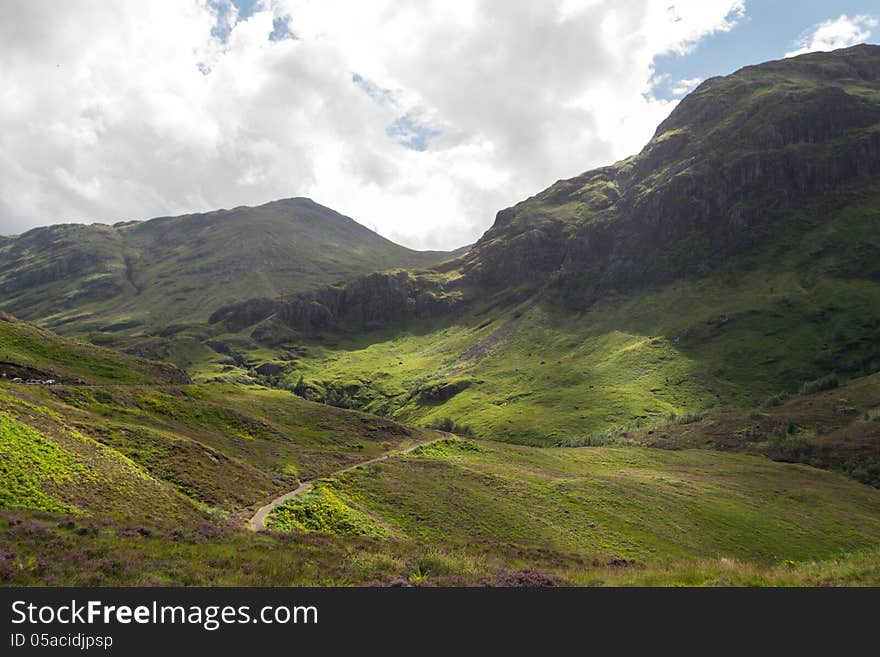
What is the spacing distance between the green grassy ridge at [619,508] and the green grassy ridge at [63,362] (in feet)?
179

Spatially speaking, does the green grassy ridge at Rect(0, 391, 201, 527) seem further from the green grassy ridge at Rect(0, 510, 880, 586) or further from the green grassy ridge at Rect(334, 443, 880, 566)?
the green grassy ridge at Rect(334, 443, 880, 566)

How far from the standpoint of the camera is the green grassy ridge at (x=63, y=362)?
7281cm

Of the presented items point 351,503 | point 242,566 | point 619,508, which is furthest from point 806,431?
point 242,566

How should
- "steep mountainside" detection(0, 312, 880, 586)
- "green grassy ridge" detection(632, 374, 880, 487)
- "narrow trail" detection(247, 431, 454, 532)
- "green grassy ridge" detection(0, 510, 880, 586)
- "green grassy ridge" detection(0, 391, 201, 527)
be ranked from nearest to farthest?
"green grassy ridge" detection(0, 510, 880, 586)
"steep mountainside" detection(0, 312, 880, 586)
"green grassy ridge" detection(0, 391, 201, 527)
"narrow trail" detection(247, 431, 454, 532)
"green grassy ridge" detection(632, 374, 880, 487)

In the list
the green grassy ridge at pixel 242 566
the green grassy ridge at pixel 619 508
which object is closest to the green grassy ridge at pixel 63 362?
the green grassy ridge at pixel 619 508

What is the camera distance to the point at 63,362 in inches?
3324

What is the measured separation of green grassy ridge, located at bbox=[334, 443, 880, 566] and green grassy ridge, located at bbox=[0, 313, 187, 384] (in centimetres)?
5461

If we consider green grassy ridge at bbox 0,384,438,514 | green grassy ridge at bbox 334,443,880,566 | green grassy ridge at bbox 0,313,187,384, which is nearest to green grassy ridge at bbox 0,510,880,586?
green grassy ridge at bbox 0,384,438,514

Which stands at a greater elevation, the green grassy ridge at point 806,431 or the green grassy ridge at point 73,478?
the green grassy ridge at point 73,478

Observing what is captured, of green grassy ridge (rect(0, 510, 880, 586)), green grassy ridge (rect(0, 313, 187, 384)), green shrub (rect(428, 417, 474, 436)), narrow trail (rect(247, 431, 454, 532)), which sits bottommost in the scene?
green shrub (rect(428, 417, 474, 436))

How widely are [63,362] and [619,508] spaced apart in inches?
3777

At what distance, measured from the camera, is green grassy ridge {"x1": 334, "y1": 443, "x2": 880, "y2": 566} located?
49.6m

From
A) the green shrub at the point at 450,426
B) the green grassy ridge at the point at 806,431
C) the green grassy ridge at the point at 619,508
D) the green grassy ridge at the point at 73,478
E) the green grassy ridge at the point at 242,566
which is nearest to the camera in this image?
the green grassy ridge at the point at 242,566

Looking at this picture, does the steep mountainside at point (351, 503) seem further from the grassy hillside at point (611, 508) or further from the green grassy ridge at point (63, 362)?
the green grassy ridge at point (63, 362)
